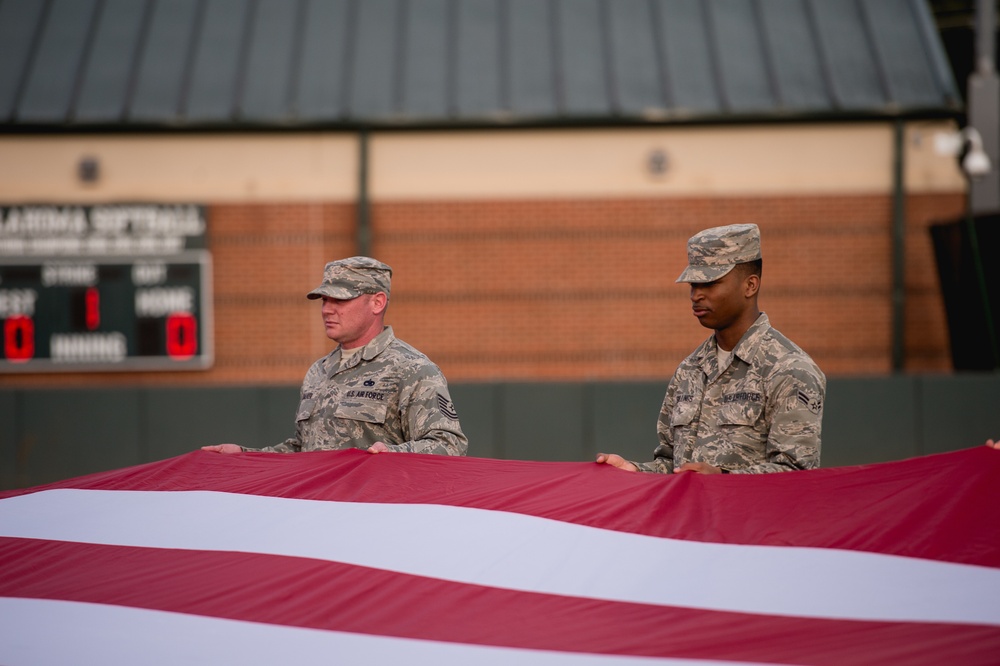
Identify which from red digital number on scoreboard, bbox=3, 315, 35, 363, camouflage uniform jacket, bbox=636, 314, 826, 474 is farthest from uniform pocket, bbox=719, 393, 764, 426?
red digital number on scoreboard, bbox=3, 315, 35, 363

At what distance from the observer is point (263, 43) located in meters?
13.2

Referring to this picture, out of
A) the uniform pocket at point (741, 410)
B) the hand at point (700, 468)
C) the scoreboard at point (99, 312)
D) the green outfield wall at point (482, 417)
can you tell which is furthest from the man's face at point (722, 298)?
the scoreboard at point (99, 312)

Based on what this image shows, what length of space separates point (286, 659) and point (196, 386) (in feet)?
28.7

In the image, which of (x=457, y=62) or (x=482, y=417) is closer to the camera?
(x=482, y=417)

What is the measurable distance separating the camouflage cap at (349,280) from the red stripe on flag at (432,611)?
1439mm

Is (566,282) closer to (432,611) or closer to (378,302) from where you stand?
(378,302)

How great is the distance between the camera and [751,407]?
3947mm

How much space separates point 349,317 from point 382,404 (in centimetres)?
43

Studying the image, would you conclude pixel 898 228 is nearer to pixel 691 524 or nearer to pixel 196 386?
pixel 196 386

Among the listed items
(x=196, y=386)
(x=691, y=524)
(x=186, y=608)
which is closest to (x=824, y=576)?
(x=691, y=524)

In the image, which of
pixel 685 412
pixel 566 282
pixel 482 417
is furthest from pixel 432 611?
pixel 566 282

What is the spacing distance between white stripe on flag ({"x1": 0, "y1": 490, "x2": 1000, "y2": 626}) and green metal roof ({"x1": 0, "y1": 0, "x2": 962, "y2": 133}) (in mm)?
9080

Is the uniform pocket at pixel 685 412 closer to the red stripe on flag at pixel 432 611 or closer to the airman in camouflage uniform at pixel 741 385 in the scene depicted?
the airman in camouflage uniform at pixel 741 385

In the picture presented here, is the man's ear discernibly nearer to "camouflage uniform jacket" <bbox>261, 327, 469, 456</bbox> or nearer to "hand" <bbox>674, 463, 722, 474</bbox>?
"camouflage uniform jacket" <bbox>261, 327, 469, 456</bbox>
